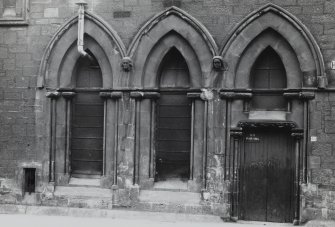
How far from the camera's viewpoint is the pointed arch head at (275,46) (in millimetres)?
10156

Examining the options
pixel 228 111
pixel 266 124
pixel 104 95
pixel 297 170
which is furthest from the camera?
pixel 104 95

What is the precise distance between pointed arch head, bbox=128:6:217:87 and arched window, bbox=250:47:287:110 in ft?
3.58

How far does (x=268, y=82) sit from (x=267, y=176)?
6.96ft

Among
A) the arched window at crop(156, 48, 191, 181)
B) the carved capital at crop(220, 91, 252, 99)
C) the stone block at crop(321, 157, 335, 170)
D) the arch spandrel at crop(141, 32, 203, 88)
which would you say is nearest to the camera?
the stone block at crop(321, 157, 335, 170)

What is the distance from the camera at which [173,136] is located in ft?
37.0

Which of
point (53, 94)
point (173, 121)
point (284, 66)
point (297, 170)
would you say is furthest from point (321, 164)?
point (53, 94)

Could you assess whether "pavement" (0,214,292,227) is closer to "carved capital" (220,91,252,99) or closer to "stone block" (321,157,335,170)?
"stone block" (321,157,335,170)

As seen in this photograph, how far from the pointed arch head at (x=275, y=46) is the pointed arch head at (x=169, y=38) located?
47cm

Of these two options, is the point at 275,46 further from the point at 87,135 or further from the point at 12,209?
the point at 12,209

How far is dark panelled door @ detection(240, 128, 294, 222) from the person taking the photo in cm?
1046

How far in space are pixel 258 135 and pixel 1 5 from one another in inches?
281

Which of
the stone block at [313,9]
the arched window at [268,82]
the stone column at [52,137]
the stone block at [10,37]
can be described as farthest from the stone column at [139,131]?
the stone block at [313,9]

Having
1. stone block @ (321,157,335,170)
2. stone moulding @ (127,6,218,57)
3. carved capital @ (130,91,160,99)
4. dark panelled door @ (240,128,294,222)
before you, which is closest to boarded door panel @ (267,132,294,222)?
dark panelled door @ (240,128,294,222)

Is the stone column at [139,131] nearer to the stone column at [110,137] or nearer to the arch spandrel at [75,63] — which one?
the stone column at [110,137]
